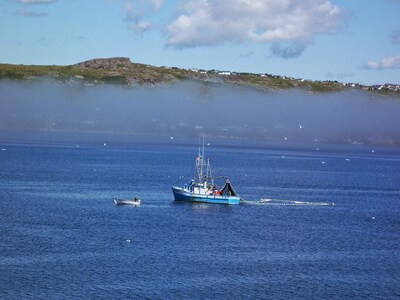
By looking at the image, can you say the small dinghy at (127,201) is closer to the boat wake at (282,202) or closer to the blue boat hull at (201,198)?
the blue boat hull at (201,198)

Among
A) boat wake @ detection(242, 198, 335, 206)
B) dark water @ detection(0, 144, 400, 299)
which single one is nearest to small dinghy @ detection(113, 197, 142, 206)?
dark water @ detection(0, 144, 400, 299)

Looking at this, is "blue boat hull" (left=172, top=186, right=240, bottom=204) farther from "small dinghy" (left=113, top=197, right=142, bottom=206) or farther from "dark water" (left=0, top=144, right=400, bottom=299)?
"small dinghy" (left=113, top=197, right=142, bottom=206)

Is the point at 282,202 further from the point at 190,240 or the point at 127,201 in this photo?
the point at 190,240

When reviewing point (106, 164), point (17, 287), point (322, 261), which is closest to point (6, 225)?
point (17, 287)

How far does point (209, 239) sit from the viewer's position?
220 feet

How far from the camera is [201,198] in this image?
8969cm

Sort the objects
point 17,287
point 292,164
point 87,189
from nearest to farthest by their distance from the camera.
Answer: point 17,287
point 87,189
point 292,164

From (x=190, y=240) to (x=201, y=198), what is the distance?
2386cm

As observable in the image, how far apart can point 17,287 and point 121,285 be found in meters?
6.39

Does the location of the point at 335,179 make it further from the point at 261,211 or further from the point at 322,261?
the point at 322,261

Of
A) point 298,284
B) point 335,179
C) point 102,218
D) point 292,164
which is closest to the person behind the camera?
point 298,284

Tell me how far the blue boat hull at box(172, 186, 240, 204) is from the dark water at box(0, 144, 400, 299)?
168cm

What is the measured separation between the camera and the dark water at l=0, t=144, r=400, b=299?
166 ft

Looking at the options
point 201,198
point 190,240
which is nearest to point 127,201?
point 201,198
